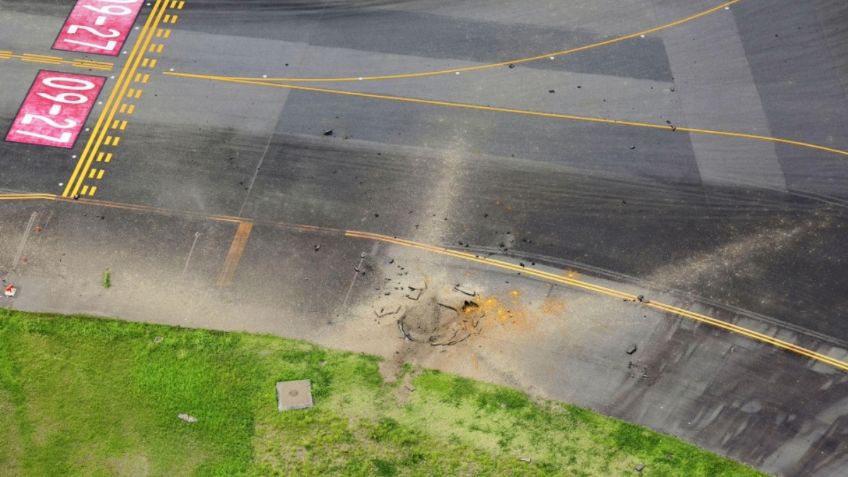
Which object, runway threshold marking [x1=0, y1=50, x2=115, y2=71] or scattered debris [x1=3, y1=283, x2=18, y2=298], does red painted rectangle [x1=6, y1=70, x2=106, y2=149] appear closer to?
runway threshold marking [x1=0, y1=50, x2=115, y2=71]

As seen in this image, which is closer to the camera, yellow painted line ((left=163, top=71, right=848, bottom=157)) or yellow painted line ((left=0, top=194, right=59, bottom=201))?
yellow painted line ((left=0, top=194, right=59, bottom=201))

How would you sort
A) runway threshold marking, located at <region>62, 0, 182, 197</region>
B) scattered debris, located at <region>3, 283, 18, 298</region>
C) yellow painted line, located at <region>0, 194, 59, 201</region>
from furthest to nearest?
runway threshold marking, located at <region>62, 0, 182, 197</region> → yellow painted line, located at <region>0, 194, 59, 201</region> → scattered debris, located at <region>3, 283, 18, 298</region>

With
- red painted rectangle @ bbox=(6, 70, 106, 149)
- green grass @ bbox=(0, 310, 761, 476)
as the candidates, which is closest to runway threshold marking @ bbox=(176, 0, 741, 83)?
red painted rectangle @ bbox=(6, 70, 106, 149)

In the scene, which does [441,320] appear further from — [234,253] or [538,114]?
[538,114]

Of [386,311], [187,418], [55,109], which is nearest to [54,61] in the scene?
[55,109]

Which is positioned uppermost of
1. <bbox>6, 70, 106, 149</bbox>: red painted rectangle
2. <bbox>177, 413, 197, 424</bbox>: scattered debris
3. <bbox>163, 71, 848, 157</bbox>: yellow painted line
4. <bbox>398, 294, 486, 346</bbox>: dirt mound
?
<bbox>163, 71, 848, 157</bbox>: yellow painted line

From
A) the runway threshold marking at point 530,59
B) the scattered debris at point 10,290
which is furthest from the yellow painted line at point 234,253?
the runway threshold marking at point 530,59
